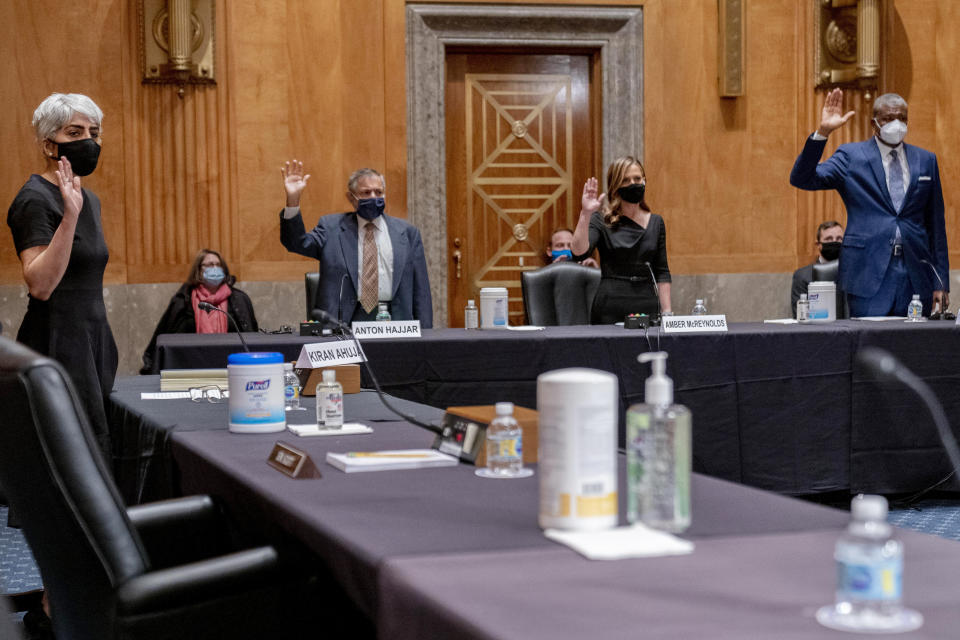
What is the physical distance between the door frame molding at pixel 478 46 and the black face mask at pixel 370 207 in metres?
2.37

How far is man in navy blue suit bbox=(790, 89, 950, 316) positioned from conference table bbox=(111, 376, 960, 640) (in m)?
4.13

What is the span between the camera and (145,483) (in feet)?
8.77

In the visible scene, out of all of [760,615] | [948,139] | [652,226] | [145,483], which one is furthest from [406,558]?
[948,139]

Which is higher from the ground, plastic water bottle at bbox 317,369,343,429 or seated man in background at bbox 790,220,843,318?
seated man in background at bbox 790,220,843,318

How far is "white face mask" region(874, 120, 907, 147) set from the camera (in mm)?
5539

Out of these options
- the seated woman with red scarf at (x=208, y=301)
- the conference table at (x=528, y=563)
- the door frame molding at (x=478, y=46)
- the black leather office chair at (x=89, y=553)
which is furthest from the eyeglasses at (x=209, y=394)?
the door frame molding at (x=478, y=46)

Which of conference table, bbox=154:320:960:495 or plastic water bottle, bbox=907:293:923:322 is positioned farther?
plastic water bottle, bbox=907:293:923:322

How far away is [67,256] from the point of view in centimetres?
301

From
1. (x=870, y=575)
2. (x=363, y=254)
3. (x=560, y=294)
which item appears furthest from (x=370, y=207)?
(x=870, y=575)

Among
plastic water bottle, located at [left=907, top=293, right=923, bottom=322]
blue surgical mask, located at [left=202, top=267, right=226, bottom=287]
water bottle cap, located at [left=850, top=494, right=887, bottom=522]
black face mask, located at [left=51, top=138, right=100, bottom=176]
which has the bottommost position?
water bottle cap, located at [left=850, top=494, right=887, bottom=522]

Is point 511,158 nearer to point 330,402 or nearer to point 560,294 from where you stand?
point 560,294

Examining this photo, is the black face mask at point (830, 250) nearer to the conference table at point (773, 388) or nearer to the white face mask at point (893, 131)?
the white face mask at point (893, 131)

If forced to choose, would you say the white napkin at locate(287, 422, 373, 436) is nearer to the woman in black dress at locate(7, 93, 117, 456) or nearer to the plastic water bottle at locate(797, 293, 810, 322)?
the woman in black dress at locate(7, 93, 117, 456)

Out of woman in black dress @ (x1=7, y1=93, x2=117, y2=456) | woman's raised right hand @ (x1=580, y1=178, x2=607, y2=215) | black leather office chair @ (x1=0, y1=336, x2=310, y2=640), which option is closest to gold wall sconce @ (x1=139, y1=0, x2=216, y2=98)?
woman's raised right hand @ (x1=580, y1=178, x2=607, y2=215)
